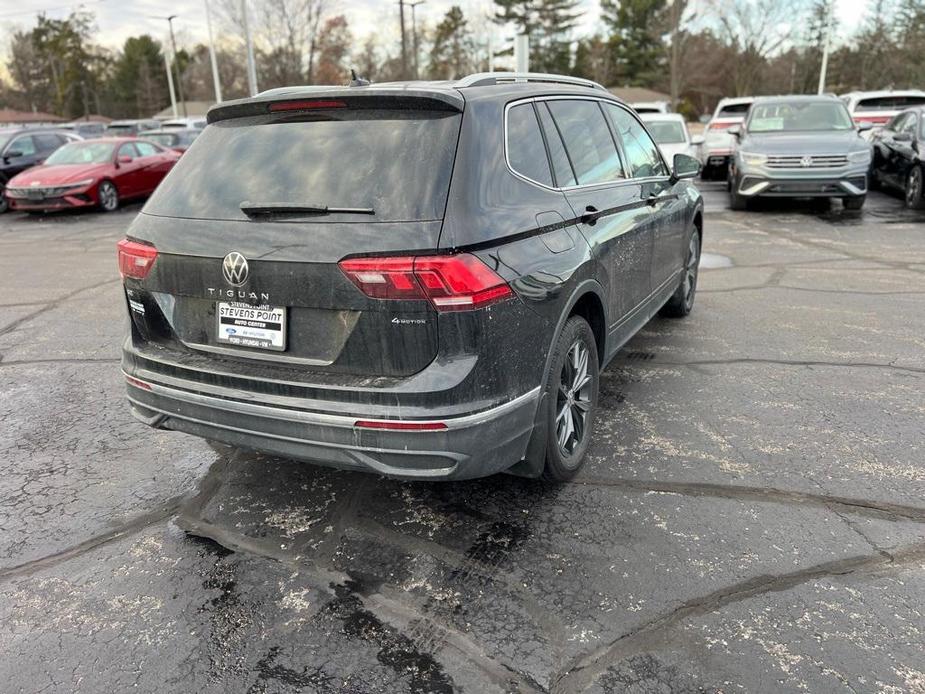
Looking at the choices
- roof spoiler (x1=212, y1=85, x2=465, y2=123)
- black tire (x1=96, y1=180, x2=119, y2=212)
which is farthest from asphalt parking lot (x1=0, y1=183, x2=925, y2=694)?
black tire (x1=96, y1=180, x2=119, y2=212)

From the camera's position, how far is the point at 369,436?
8.48 feet

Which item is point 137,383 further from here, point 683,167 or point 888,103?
point 888,103

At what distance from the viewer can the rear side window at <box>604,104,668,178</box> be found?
14.6 feet

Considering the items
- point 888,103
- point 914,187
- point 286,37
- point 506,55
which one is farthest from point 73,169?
point 506,55

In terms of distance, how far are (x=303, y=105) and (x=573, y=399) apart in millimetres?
1801

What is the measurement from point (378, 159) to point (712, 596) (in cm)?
204

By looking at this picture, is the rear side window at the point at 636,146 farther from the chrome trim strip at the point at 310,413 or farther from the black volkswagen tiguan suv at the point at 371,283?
the chrome trim strip at the point at 310,413

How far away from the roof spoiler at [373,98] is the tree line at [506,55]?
112 feet

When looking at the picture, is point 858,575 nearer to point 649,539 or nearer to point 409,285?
point 649,539

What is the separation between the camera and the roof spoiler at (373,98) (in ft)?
9.08

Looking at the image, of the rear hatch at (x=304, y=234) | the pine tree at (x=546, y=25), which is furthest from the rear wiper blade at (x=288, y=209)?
the pine tree at (x=546, y=25)

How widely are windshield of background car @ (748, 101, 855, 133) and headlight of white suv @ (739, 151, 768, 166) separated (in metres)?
0.99

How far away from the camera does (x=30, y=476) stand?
3654 mm

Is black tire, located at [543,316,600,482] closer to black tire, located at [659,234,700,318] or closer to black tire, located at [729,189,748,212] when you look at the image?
black tire, located at [659,234,700,318]
